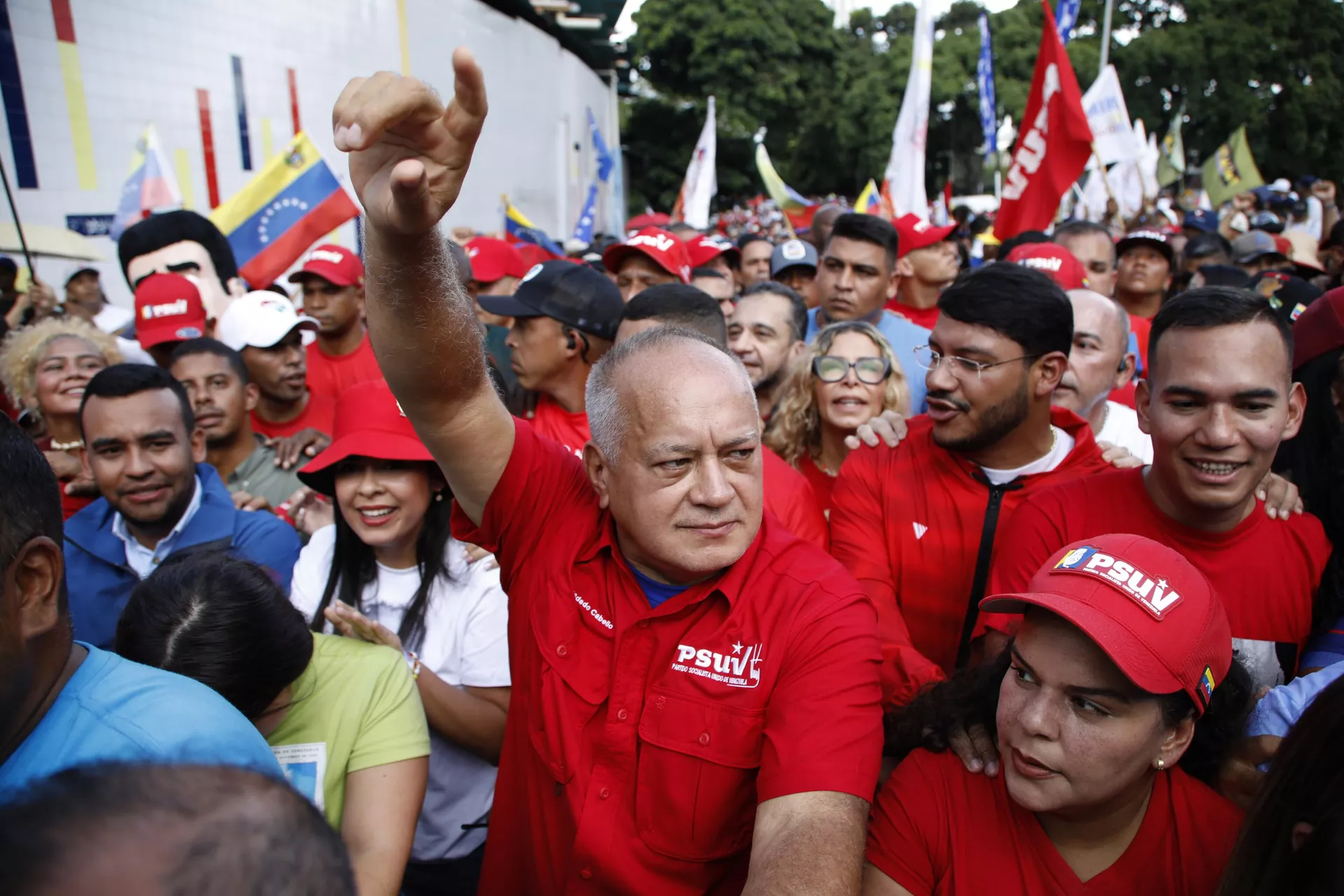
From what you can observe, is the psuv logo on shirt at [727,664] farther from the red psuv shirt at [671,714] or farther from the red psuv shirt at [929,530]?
the red psuv shirt at [929,530]

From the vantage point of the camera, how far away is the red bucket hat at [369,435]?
2.76 m

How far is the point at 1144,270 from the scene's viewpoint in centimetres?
673

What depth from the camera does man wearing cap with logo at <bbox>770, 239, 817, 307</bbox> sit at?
7.04m

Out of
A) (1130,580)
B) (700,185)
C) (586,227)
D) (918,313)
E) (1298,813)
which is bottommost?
(586,227)

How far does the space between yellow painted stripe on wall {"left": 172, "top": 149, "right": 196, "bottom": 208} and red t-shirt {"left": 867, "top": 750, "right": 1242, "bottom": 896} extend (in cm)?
944

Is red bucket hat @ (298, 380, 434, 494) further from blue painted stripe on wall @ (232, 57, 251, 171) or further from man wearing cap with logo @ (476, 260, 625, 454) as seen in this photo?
blue painted stripe on wall @ (232, 57, 251, 171)

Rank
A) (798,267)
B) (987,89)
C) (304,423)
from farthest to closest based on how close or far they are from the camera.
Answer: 1. (987,89)
2. (798,267)
3. (304,423)

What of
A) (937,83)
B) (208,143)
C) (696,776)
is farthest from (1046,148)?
(937,83)

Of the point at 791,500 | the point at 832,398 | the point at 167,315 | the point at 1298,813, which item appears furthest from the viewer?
the point at 167,315

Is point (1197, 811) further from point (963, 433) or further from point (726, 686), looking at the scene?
point (963, 433)

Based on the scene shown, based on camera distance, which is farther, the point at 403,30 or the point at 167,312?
the point at 403,30

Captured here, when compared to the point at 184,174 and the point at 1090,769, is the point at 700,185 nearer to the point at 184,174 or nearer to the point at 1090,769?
the point at 184,174

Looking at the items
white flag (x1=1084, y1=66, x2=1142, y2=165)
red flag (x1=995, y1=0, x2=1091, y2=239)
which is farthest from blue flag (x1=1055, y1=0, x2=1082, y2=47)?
red flag (x1=995, y1=0, x2=1091, y2=239)

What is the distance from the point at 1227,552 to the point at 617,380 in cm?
156
